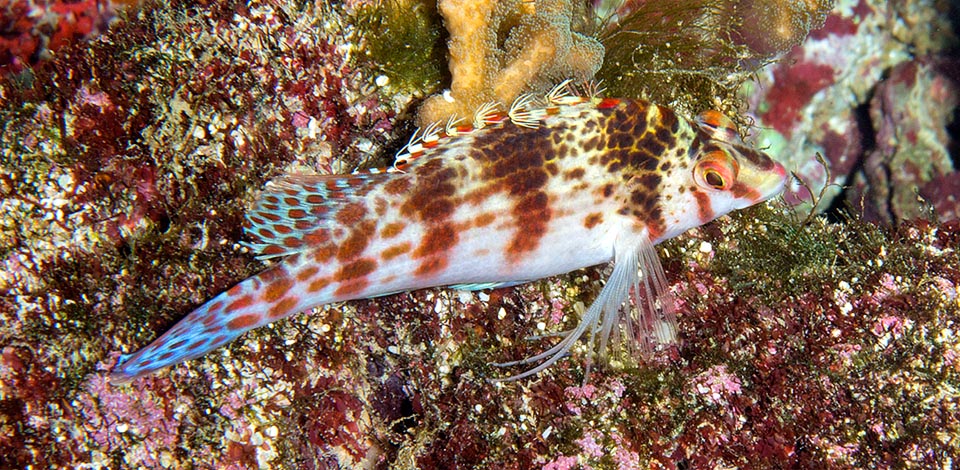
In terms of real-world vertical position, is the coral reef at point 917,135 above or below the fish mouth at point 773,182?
above

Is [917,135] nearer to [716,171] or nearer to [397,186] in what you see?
[716,171]

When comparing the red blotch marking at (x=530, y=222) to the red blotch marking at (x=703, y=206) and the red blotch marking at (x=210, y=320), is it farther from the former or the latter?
the red blotch marking at (x=210, y=320)

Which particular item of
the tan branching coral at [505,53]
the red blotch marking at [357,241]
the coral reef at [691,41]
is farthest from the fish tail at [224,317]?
the coral reef at [691,41]

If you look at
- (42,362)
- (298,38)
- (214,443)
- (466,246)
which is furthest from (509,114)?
(42,362)

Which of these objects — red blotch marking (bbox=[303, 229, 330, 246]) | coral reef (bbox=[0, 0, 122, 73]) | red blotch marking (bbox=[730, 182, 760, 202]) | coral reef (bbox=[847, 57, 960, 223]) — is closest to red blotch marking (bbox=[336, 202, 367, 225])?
red blotch marking (bbox=[303, 229, 330, 246])

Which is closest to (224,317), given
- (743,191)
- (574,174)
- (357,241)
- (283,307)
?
(283,307)

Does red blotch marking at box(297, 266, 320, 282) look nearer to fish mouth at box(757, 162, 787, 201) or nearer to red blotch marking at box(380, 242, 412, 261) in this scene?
red blotch marking at box(380, 242, 412, 261)

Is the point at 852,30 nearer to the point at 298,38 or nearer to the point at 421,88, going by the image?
the point at 421,88
